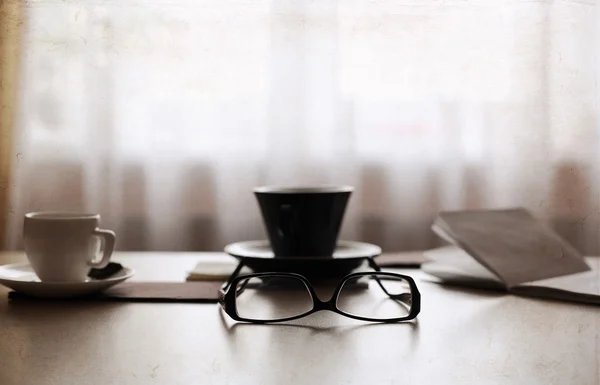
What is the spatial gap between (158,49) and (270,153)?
0.40 meters

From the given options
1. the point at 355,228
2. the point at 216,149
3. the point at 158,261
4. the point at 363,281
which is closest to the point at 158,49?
the point at 216,149

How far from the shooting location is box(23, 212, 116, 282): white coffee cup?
70 cm

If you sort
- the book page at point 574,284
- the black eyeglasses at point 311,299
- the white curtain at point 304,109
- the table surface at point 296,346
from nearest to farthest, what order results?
the table surface at point 296,346, the black eyeglasses at point 311,299, the book page at point 574,284, the white curtain at point 304,109

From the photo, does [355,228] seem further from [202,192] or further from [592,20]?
[592,20]

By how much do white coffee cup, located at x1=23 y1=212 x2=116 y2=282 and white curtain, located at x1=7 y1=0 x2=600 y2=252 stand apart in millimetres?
1166

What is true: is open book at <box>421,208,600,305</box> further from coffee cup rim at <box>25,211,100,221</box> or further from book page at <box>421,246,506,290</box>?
coffee cup rim at <box>25,211,100,221</box>

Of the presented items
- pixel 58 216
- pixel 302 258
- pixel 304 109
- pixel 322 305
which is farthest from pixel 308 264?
pixel 304 109

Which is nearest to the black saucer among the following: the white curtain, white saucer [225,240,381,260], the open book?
white saucer [225,240,381,260]

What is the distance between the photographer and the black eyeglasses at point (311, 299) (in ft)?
2.01

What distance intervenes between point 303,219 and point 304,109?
114 cm

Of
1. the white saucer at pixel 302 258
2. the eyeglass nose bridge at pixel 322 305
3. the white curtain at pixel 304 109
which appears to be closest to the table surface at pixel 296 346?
the eyeglass nose bridge at pixel 322 305

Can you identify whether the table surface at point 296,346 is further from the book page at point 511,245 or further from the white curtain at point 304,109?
the white curtain at point 304,109

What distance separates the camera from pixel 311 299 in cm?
69

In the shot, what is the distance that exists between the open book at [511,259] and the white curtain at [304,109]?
97cm
